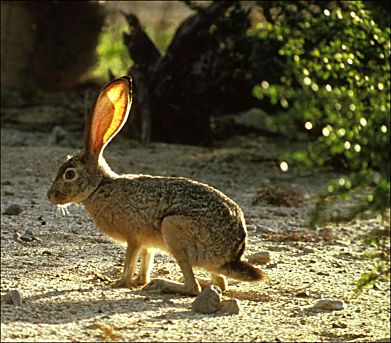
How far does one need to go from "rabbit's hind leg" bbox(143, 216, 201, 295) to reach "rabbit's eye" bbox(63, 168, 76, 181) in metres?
0.81

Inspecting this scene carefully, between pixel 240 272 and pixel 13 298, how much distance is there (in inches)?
53.3

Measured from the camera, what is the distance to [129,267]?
260 inches

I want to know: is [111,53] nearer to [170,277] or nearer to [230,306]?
[170,277]

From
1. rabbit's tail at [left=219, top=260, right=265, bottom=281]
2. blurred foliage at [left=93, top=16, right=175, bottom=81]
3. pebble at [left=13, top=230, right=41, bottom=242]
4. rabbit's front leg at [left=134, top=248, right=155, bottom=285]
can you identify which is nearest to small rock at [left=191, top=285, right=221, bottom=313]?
rabbit's tail at [left=219, top=260, right=265, bottom=281]

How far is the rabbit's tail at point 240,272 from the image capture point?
21.0ft

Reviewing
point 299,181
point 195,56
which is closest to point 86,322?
point 299,181

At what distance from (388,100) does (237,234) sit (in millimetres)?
1215

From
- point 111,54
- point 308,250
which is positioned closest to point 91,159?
point 308,250

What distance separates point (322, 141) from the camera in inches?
245

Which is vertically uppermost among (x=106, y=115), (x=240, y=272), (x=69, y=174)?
(x=106, y=115)

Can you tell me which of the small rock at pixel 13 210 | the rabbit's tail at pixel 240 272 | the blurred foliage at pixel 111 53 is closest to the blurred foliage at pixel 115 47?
the blurred foliage at pixel 111 53

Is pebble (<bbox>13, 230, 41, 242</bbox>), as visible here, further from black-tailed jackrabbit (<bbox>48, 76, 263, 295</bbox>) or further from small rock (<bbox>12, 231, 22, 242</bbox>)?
black-tailed jackrabbit (<bbox>48, 76, 263, 295</bbox>)

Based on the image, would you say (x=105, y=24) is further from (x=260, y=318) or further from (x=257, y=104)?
(x=260, y=318)

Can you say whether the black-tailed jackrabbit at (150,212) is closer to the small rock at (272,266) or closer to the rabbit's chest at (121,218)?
the rabbit's chest at (121,218)
